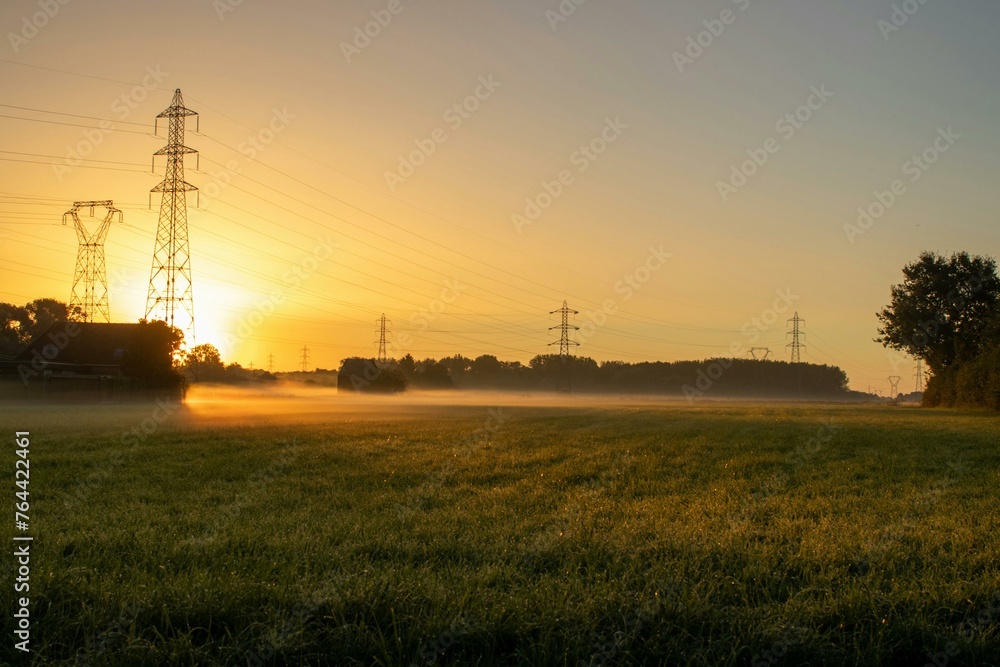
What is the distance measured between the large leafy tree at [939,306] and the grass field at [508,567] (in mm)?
57425

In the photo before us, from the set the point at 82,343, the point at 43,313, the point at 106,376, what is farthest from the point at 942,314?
the point at 43,313

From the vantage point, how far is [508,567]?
6.02 m

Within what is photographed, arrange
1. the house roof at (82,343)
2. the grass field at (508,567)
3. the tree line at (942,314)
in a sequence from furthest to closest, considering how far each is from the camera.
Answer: the house roof at (82,343)
the tree line at (942,314)
the grass field at (508,567)

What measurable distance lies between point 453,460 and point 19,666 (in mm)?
10209

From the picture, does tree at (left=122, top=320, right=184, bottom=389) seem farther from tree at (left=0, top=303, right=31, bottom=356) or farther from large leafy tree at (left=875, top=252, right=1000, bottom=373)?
large leafy tree at (left=875, top=252, right=1000, bottom=373)

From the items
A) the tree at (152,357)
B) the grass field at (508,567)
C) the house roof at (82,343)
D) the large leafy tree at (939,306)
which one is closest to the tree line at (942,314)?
the large leafy tree at (939,306)

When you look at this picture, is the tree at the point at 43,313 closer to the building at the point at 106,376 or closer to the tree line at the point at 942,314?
the building at the point at 106,376

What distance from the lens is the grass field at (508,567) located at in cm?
456

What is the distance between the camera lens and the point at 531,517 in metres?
8.52

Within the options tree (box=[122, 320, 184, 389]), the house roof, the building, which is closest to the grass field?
the building

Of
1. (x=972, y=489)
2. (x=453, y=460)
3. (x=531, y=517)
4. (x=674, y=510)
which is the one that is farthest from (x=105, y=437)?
(x=972, y=489)

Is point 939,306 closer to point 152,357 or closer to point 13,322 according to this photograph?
point 152,357

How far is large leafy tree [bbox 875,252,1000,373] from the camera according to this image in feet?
199

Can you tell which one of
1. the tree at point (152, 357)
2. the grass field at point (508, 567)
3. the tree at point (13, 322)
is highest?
the tree at point (13, 322)
